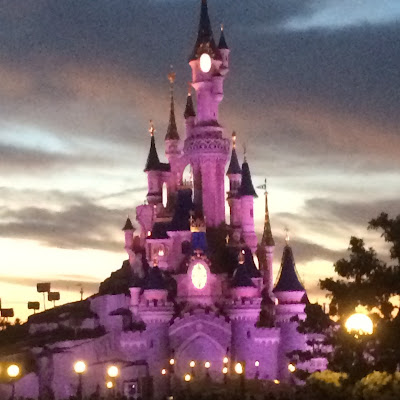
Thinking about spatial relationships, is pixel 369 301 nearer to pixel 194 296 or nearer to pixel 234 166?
pixel 194 296

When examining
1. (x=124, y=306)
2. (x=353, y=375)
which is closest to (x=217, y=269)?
(x=124, y=306)

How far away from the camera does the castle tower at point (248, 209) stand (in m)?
69.1

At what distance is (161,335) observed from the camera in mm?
63500

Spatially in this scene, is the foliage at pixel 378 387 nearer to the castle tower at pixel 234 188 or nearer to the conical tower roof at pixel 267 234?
the castle tower at pixel 234 188

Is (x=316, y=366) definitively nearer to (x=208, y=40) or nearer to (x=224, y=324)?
(x=224, y=324)

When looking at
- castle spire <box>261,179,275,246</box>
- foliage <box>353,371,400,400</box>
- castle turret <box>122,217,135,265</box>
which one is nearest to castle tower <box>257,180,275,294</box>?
castle spire <box>261,179,275,246</box>

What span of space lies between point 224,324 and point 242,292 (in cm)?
227

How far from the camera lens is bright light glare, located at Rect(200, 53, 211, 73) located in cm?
6906

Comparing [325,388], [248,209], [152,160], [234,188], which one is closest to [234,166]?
[234,188]

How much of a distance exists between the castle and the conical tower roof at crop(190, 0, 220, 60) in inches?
3.7

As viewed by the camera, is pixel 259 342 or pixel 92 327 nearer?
pixel 259 342

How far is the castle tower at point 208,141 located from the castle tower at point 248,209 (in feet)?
4.63

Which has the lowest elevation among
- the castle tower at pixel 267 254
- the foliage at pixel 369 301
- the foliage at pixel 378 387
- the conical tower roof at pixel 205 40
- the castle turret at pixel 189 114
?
the foliage at pixel 378 387

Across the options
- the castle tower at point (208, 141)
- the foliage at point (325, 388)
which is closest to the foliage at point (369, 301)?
the foliage at point (325, 388)
